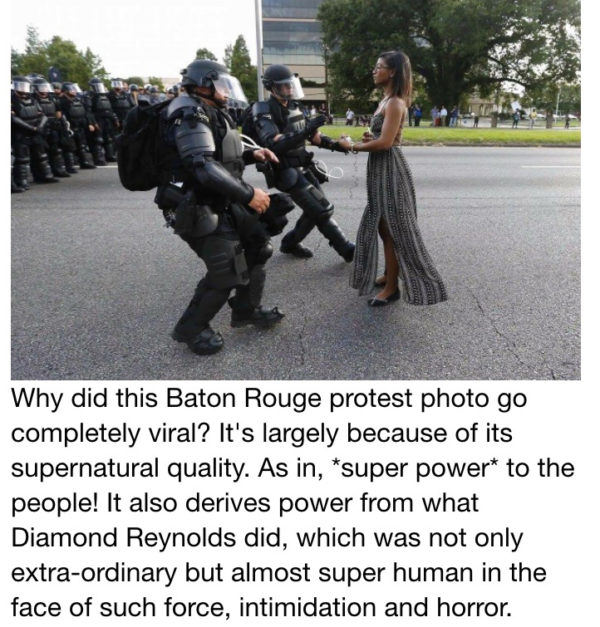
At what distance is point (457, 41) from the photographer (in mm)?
36312

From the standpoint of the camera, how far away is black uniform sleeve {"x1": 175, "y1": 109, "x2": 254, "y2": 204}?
2.67m

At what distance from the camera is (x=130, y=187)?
3.12m

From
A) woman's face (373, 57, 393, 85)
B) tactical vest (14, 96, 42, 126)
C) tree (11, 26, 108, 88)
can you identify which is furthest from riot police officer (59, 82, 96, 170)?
tree (11, 26, 108, 88)

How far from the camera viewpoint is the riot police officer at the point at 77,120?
37.3ft

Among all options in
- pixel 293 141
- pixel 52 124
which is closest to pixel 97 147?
pixel 52 124

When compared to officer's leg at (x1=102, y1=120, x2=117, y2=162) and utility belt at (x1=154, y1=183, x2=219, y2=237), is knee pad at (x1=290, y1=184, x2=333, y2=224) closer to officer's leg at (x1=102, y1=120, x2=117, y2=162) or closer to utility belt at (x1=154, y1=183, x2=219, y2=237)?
utility belt at (x1=154, y1=183, x2=219, y2=237)

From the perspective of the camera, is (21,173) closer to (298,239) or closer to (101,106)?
(101,106)

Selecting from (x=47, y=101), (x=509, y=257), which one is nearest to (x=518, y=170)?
(x=509, y=257)

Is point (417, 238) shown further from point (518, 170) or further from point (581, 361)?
point (518, 170)

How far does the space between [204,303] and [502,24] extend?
1577 inches

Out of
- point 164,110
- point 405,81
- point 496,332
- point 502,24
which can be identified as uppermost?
point 502,24

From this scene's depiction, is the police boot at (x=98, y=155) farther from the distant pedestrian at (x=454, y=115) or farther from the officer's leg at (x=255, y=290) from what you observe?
the distant pedestrian at (x=454, y=115)

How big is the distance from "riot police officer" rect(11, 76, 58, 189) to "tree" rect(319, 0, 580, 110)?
32.1 m

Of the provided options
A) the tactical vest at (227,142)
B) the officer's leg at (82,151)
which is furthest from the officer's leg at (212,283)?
the officer's leg at (82,151)
